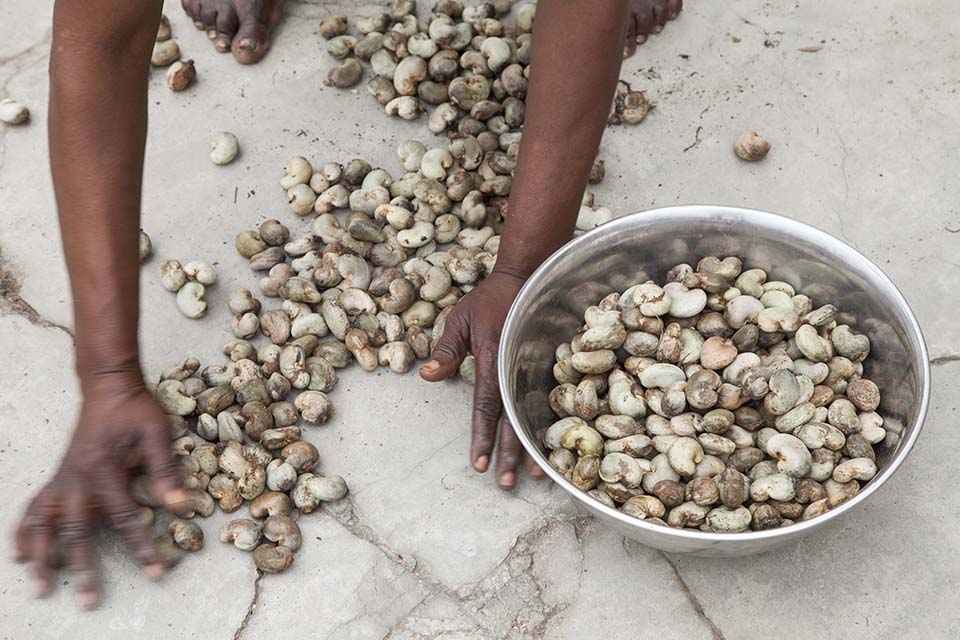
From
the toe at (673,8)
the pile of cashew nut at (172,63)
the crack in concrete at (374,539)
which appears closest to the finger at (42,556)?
the crack in concrete at (374,539)

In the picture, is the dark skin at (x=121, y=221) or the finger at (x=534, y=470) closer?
the dark skin at (x=121, y=221)

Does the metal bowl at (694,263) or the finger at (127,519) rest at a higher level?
the metal bowl at (694,263)

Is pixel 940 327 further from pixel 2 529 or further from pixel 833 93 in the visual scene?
pixel 2 529

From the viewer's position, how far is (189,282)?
1.62 m

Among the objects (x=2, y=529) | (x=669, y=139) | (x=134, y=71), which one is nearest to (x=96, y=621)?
(x=2, y=529)

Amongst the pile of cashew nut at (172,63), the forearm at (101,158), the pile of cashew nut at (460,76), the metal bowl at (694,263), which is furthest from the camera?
the pile of cashew nut at (172,63)

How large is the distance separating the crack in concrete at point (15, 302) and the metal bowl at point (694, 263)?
74cm

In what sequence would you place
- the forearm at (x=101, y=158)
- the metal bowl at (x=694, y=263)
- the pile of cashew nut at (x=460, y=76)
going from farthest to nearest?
1. the pile of cashew nut at (x=460, y=76)
2. the metal bowl at (x=694, y=263)
3. the forearm at (x=101, y=158)

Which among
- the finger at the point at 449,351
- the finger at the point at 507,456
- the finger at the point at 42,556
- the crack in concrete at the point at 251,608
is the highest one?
the finger at the point at 449,351

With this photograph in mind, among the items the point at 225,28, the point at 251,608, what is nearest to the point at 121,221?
the point at 251,608

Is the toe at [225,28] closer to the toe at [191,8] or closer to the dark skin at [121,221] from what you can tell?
the toe at [191,8]

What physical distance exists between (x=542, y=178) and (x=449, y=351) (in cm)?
26

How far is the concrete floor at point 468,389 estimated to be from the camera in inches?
51.7

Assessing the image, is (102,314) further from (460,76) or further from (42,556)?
(460,76)
